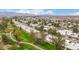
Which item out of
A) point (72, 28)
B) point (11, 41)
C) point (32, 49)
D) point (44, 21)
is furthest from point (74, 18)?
point (11, 41)

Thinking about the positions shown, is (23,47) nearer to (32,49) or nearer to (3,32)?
(32,49)

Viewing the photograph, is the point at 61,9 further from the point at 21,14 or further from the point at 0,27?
the point at 0,27

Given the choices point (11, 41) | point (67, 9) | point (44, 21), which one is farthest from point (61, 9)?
point (11, 41)

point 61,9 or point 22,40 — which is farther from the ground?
point 61,9

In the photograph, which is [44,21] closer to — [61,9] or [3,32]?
[61,9]
